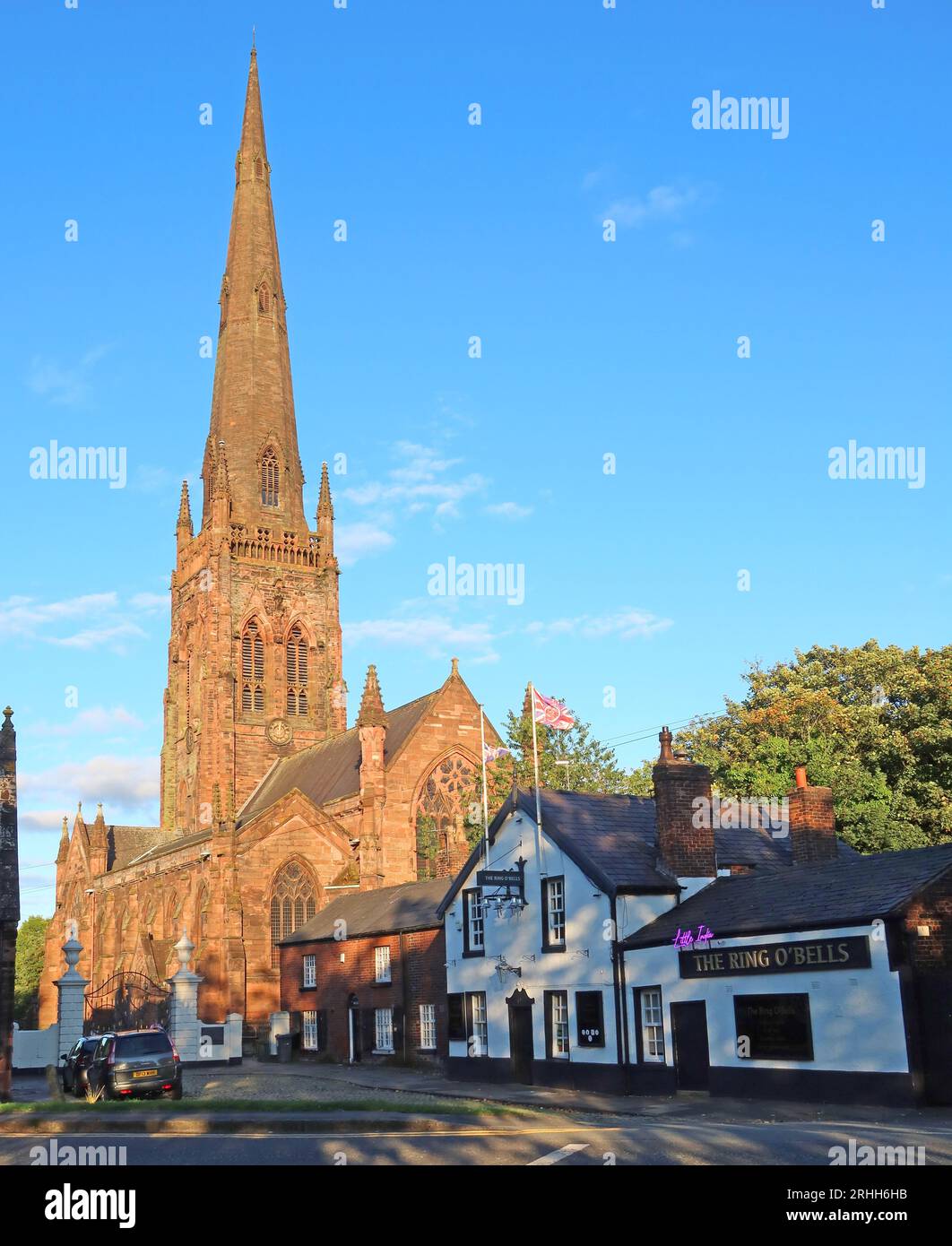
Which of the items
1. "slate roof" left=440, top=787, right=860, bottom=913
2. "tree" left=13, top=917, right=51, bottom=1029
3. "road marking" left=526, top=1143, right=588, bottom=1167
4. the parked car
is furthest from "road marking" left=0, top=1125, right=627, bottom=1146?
"tree" left=13, top=917, right=51, bottom=1029

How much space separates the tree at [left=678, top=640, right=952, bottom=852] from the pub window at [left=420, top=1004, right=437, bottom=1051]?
42.9 ft

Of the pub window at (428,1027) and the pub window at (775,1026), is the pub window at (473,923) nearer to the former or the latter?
the pub window at (428,1027)

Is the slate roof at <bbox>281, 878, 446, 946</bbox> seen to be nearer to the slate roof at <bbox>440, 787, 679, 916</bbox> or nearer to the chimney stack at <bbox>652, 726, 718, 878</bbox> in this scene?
the slate roof at <bbox>440, 787, 679, 916</bbox>

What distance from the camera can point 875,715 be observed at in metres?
53.0

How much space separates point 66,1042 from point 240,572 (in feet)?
145

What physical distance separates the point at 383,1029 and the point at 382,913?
4.27 m

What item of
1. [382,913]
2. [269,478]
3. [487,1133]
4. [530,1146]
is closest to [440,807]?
[382,913]

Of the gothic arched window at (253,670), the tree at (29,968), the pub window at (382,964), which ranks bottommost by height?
the tree at (29,968)

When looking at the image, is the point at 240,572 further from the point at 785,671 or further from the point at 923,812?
the point at 923,812

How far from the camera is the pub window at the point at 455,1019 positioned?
1347 inches

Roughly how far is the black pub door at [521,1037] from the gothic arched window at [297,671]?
154ft

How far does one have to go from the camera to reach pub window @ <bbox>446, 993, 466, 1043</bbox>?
34219 millimetres

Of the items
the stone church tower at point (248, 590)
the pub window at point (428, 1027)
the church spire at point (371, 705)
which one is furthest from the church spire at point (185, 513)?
the pub window at point (428, 1027)
